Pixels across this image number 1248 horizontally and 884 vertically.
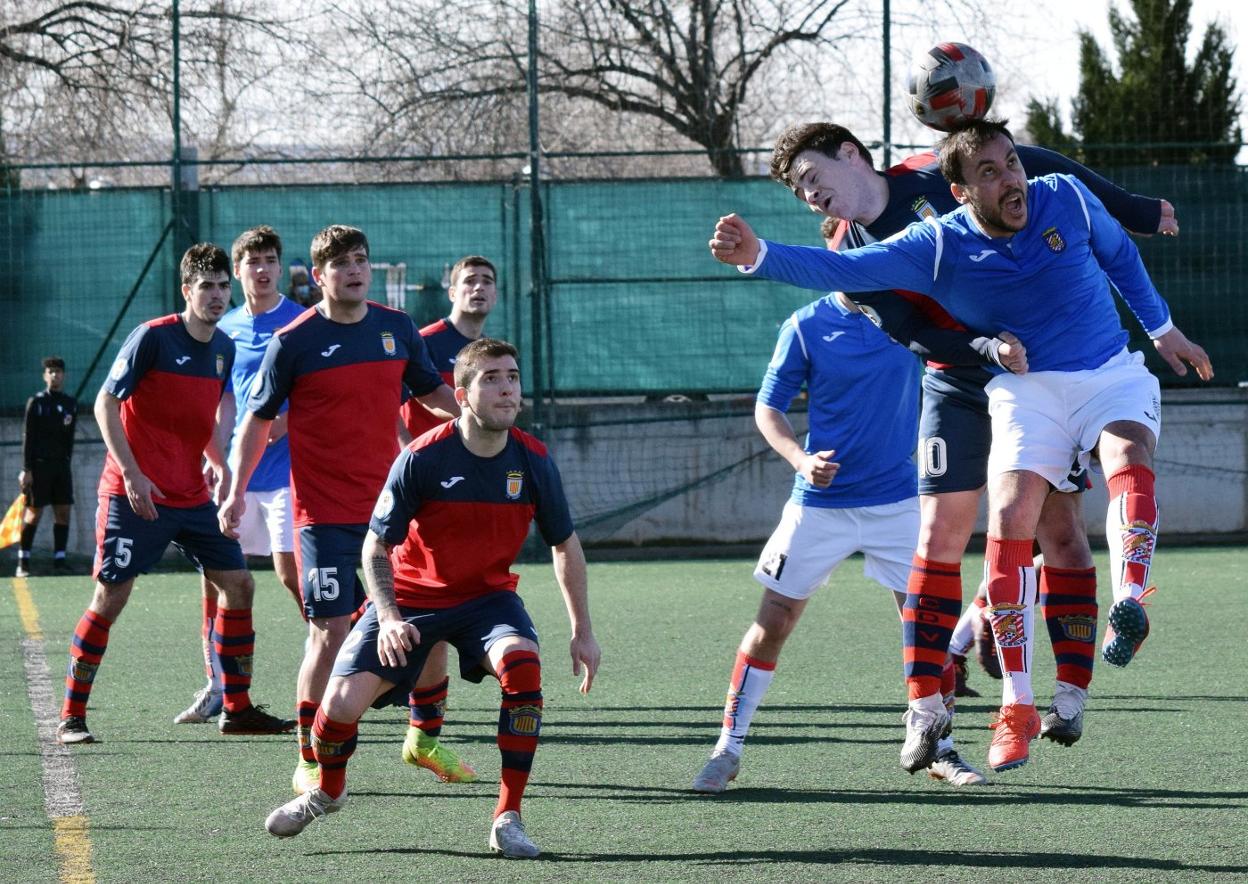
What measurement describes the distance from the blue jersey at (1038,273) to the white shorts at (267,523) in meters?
3.41

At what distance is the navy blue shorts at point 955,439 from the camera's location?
241 inches

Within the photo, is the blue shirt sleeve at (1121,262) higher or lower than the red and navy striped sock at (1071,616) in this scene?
higher

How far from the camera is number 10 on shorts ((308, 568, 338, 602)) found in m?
6.86

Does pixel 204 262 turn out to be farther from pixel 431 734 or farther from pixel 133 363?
pixel 431 734

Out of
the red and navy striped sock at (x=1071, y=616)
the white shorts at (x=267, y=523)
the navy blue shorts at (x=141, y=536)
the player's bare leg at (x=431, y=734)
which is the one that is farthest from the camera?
the white shorts at (x=267, y=523)

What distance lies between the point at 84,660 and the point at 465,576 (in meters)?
2.64

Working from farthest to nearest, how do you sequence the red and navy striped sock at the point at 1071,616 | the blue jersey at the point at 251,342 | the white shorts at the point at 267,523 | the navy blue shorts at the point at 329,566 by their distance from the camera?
1. the blue jersey at the point at 251,342
2. the white shorts at the point at 267,523
3. the navy blue shorts at the point at 329,566
4. the red and navy striped sock at the point at 1071,616

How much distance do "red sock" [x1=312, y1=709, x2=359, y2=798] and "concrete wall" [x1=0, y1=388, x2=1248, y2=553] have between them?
33.5 ft

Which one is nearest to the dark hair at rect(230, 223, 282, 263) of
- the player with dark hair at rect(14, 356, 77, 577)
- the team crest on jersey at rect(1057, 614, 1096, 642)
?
the team crest on jersey at rect(1057, 614, 1096, 642)

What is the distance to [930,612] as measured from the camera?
20.0 feet

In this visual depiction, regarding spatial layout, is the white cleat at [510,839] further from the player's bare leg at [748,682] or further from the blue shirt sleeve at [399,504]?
the player's bare leg at [748,682]

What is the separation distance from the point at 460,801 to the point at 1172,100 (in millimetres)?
18803

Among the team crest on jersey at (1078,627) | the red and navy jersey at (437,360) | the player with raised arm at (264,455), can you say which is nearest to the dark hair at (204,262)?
the player with raised arm at (264,455)

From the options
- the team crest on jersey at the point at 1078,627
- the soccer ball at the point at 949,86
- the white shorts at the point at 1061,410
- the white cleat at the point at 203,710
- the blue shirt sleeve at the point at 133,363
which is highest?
the soccer ball at the point at 949,86
